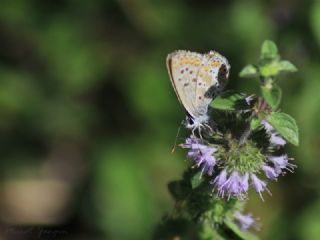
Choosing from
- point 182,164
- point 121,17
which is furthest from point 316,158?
point 121,17

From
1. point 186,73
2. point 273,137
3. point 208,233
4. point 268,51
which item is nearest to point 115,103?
point 208,233

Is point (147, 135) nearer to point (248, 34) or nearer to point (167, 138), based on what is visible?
point (167, 138)

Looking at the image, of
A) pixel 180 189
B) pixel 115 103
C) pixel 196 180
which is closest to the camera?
pixel 196 180

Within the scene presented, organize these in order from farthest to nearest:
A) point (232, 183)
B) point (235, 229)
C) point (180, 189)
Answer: point (180, 189) < point (235, 229) < point (232, 183)

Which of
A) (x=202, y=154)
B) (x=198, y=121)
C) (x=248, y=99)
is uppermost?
(x=248, y=99)

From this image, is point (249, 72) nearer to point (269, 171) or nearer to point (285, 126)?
point (285, 126)

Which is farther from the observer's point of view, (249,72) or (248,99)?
(248,99)

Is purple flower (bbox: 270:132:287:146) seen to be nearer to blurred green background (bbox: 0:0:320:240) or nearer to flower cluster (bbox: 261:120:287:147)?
flower cluster (bbox: 261:120:287:147)
